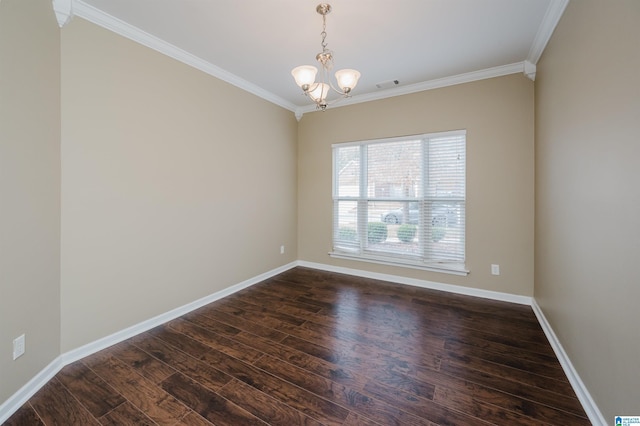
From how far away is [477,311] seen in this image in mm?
2953

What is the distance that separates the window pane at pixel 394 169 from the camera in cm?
373

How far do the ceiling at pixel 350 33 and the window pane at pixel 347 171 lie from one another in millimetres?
1167

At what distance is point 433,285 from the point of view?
3650 millimetres

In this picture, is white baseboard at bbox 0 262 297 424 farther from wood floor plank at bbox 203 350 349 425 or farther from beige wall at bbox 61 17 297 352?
wood floor plank at bbox 203 350 349 425

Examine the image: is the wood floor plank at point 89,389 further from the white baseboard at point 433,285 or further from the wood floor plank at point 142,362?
the white baseboard at point 433,285

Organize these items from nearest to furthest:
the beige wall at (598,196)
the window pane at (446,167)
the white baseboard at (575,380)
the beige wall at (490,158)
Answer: the beige wall at (598,196), the white baseboard at (575,380), the beige wall at (490,158), the window pane at (446,167)

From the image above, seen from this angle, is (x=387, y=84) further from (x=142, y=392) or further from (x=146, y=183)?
(x=142, y=392)

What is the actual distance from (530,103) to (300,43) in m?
2.65

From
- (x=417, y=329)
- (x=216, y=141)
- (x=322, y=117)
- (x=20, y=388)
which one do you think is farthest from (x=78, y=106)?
(x=417, y=329)

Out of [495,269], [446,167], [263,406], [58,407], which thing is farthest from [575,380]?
[58,407]

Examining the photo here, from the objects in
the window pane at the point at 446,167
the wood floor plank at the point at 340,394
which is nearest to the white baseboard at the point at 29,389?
the wood floor plank at the point at 340,394

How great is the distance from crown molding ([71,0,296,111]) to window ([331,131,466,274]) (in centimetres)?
169

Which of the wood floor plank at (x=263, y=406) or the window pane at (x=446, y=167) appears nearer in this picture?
the wood floor plank at (x=263, y=406)

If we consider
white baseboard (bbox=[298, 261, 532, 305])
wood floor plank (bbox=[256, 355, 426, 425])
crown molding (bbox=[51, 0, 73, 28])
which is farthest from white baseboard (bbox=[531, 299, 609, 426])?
crown molding (bbox=[51, 0, 73, 28])
